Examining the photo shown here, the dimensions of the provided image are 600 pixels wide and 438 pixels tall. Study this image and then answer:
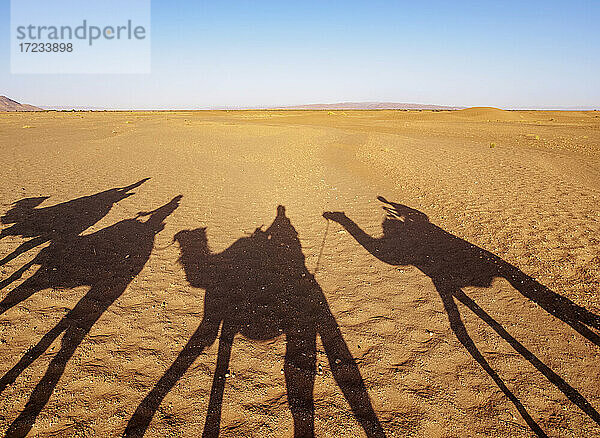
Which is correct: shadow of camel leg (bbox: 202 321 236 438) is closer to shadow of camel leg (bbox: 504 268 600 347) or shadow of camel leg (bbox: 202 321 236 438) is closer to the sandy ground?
the sandy ground

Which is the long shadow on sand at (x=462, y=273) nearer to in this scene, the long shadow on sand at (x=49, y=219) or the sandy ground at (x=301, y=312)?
the sandy ground at (x=301, y=312)

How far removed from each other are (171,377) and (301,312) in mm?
2138

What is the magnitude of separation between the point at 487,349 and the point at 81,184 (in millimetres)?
14813

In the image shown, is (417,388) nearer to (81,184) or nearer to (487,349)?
(487,349)

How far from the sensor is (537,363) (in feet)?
14.7

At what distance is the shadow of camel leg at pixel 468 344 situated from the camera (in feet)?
12.1

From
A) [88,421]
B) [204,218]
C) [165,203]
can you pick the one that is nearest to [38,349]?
[88,421]

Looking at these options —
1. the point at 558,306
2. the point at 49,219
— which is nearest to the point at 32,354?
the point at 49,219

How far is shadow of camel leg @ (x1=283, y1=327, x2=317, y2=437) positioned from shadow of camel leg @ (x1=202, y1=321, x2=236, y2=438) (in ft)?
2.48

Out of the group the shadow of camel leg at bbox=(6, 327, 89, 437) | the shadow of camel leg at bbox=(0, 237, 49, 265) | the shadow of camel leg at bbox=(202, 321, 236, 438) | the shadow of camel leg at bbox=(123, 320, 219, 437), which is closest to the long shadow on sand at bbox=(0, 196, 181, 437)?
the shadow of camel leg at bbox=(6, 327, 89, 437)

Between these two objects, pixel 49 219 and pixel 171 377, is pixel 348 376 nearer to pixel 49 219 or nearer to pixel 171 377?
pixel 171 377

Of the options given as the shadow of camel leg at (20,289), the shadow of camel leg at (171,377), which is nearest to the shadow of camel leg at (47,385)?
the shadow of camel leg at (171,377)

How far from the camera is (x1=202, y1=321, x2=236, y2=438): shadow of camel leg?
3.59 meters

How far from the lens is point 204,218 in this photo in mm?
10211
